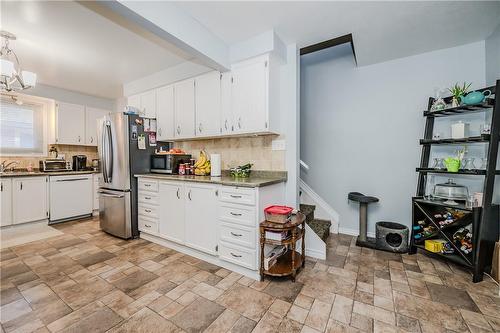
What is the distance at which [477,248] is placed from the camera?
2.02 m

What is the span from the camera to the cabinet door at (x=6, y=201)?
335 centimetres

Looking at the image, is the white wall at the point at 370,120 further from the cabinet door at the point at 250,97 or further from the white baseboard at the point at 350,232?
the cabinet door at the point at 250,97

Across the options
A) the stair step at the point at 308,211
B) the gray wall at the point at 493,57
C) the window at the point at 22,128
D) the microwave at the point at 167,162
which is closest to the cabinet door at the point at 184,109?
the microwave at the point at 167,162

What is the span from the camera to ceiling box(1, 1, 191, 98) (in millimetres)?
2053

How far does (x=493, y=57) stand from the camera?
229cm

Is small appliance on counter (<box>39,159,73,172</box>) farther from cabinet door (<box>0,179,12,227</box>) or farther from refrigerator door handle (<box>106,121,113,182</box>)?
refrigerator door handle (<box>106,121,113,182</box>)

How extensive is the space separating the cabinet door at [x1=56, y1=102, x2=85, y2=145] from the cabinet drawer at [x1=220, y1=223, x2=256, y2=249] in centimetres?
407

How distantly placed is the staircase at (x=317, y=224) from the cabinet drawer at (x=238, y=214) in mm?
1131

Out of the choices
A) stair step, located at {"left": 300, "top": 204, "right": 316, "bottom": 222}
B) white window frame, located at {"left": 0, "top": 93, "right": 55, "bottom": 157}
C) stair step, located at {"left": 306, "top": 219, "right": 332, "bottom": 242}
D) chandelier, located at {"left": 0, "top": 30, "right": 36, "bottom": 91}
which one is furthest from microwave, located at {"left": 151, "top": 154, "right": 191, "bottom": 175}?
white window frame, located at {"left": 0, "top": 93, "right": 55, "bottom": 157}

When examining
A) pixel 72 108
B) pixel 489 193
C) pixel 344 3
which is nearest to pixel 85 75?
pixel 72 108

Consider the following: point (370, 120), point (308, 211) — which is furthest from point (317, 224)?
point (370, 120)

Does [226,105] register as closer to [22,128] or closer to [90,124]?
[90,124]

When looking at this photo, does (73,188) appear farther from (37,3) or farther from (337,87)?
(337,87)

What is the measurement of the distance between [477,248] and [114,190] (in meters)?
4.43
